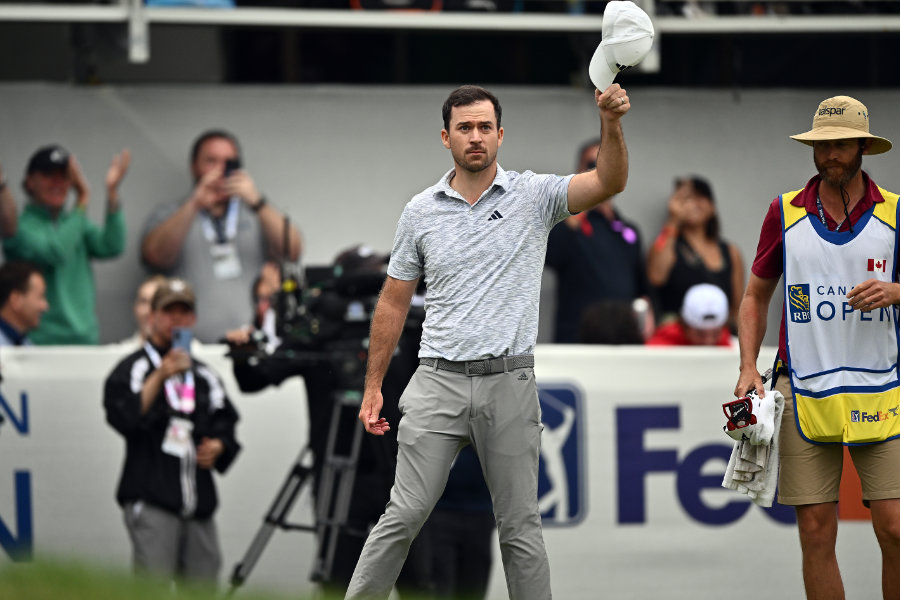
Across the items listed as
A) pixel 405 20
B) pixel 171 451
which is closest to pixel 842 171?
pixel 171 451

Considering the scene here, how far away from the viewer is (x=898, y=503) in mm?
5012

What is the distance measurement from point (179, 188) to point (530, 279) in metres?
5.44

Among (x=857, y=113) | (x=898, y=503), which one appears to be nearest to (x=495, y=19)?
(x=857, y=113)

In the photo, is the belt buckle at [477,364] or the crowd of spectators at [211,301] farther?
the crowd of spectators at [211,301]

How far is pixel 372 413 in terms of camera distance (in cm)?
504

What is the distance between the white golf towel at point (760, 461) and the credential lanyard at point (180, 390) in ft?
11.0

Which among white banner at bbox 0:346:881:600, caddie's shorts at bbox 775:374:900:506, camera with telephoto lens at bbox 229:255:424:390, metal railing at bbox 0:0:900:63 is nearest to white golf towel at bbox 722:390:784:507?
caddie's shorts at bbox 775:374:900:506

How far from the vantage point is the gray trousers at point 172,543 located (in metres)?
7.43

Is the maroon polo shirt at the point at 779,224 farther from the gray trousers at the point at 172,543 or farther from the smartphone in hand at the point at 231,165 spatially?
the smartphone in hand at the point at 231,165

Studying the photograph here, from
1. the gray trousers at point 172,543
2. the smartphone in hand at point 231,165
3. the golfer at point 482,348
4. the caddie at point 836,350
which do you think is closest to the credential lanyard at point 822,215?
the caddie at point 836,350

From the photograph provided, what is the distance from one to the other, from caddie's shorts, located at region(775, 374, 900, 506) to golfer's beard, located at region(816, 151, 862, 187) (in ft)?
2.50

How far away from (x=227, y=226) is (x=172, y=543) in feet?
8.37

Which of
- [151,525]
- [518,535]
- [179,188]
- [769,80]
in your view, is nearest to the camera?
[518,535]

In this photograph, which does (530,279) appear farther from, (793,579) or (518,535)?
(793,579)
